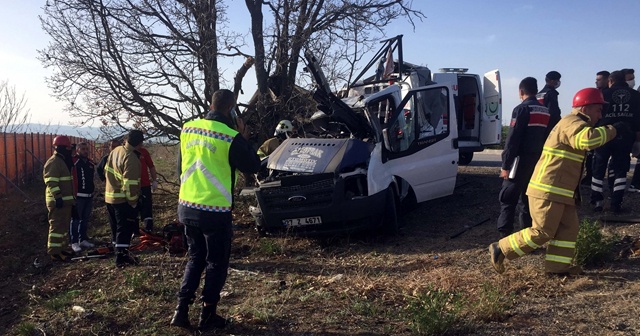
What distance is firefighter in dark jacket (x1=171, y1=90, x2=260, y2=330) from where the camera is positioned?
418cm

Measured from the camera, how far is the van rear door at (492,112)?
10834 millimetres

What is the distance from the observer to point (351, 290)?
502cm

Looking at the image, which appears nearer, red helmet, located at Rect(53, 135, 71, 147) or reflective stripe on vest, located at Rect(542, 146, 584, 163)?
reflective stripe on vest, located at Rect(542, 146, 584, 163)

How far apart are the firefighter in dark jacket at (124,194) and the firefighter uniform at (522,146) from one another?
15.1 feet

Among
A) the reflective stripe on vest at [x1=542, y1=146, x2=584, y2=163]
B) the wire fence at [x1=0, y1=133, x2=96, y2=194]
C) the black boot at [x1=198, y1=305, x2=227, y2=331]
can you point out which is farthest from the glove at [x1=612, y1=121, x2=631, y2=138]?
the wire fence at [x1=0, y1=133, x2=96, y2=194]

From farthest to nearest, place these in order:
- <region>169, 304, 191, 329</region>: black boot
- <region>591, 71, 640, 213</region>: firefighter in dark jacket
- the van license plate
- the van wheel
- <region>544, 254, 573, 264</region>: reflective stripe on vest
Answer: the van wheel, <region>591, 71, 640, 213</region>: firefighter in dark jacket, the van license plate, <region>544, 254, 573, 264</region>: reflective stripe on vest, <region>169, 304, 191, 329</region>: black boot

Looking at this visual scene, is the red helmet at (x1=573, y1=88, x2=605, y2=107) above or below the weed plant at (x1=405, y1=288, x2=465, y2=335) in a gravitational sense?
above

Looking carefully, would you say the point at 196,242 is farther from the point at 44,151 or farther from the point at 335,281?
the point at 44,151

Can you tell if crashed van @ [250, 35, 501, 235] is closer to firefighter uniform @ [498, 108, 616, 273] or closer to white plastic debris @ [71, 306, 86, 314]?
firefighter uniform @ [498, 108, 616, 273]

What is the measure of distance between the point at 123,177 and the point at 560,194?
17.3ft

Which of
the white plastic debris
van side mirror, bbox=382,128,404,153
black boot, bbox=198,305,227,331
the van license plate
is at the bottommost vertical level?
the white plastic debris

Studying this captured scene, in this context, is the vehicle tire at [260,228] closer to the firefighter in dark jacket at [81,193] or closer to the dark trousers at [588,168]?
the firefighter in dark jacket at [81,193]

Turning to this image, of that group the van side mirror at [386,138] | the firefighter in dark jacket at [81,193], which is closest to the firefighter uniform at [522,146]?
the van side mirror at [386,138]

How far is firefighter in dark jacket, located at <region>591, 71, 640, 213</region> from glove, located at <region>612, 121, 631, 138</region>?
0.09ft
